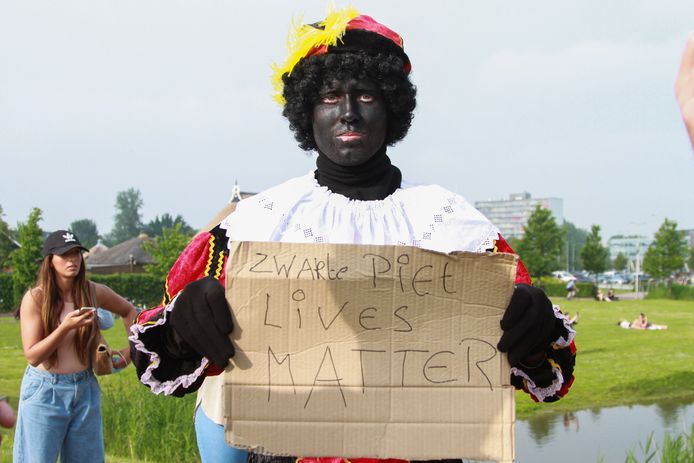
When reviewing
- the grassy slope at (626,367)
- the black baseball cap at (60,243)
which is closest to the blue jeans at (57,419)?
the black baseball cap at (60,243)

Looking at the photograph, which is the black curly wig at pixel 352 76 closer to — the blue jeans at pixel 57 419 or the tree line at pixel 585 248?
the blue jeans at pixel 57 419

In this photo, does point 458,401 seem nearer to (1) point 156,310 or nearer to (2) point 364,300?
(2) point 364,300

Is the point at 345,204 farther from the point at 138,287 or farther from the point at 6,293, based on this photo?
the point at 138,287

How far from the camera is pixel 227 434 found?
164 cm

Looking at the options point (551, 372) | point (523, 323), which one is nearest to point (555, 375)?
point (551, 372)

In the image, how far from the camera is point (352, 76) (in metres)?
2.11

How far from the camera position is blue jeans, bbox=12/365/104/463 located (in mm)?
4035

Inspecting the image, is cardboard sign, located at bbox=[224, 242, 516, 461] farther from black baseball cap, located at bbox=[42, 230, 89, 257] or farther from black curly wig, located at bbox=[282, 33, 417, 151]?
black baseball cap, located at bbox=[42, 230, 89, 257]

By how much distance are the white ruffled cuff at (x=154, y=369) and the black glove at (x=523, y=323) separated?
68 cm

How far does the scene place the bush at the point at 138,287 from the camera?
29.6 metres

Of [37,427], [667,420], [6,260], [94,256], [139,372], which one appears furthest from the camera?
[94,256]

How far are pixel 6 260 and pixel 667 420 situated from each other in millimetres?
31416

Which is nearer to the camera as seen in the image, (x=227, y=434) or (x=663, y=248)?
(x=227, y=434)

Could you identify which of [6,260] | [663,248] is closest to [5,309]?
[6,260]
